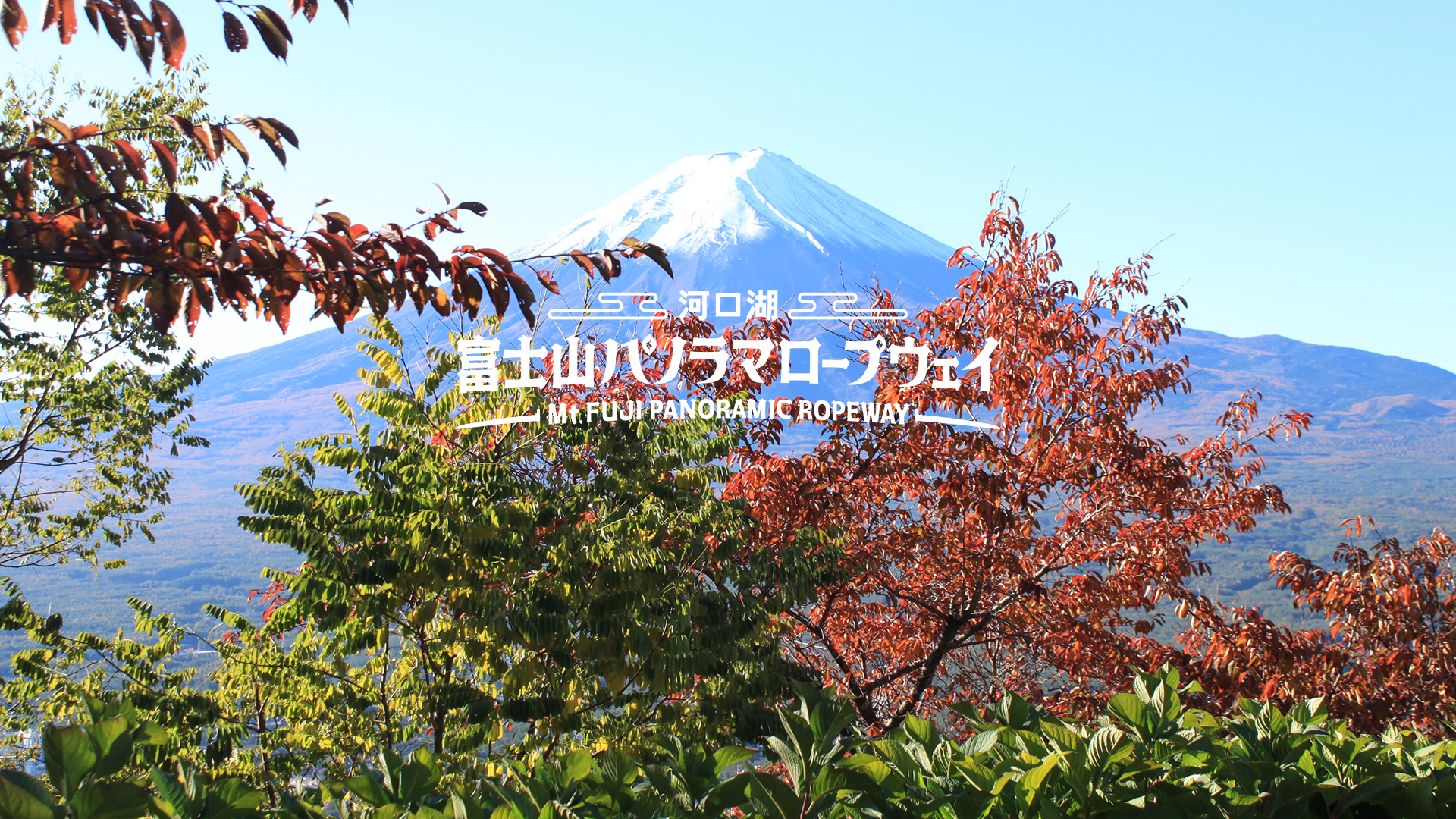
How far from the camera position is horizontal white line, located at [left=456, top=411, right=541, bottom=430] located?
4.94 m

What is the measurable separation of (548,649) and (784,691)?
4.30ft

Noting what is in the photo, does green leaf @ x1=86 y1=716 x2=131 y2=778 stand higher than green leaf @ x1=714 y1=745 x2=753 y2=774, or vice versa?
green leaf @ x1=86 y1=716 x2=131 y2=778

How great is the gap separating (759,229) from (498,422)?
560ft

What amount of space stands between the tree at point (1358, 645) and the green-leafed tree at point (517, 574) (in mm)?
3748

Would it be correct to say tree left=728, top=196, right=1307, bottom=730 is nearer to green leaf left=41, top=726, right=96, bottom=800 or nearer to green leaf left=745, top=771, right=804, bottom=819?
green leaf left=745, top=771, right=804, bottom=819

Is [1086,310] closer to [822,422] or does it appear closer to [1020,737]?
[822,422]

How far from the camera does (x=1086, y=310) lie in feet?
24.7

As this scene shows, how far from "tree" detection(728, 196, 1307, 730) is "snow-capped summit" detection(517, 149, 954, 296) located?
134 metres

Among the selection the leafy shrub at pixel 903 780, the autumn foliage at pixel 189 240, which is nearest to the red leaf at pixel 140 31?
the autumn foliage at pixel 189 240

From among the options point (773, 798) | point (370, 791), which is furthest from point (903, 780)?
point (370, 791)

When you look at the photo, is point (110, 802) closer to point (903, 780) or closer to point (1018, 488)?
point (903, 780)

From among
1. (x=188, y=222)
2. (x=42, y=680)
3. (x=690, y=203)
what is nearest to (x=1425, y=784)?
(x=188, y=222)

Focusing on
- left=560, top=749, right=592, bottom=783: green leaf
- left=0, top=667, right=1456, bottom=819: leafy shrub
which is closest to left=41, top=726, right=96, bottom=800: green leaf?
left=0, top=667, right=1456, bottom=819: leafy shrub

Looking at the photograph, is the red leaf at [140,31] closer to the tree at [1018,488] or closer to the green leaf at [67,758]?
the green leaf at [67,758]
